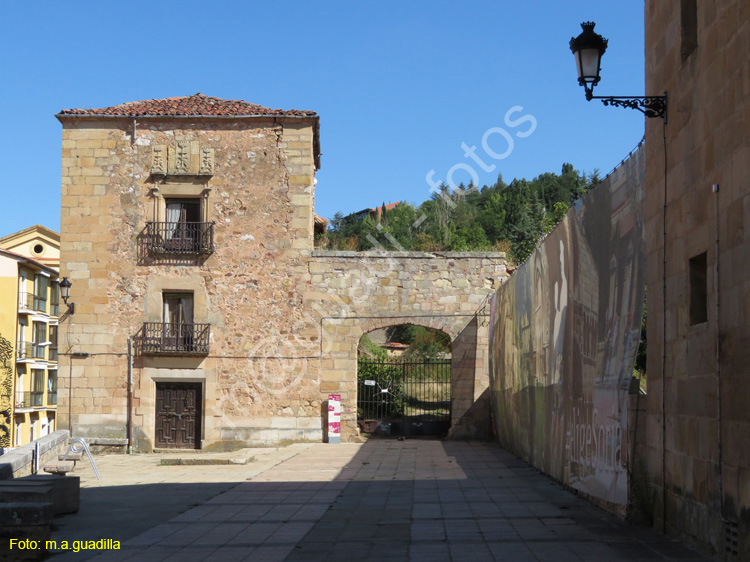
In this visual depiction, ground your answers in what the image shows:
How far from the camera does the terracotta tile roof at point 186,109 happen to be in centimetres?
2091

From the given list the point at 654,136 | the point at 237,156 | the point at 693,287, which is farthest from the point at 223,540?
the point at 237,156

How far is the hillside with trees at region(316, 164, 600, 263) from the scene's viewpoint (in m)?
52.7

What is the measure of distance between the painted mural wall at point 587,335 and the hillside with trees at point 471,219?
104 feet

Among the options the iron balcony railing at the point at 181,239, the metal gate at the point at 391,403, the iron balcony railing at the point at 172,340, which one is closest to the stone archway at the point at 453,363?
the metal gate at the point at 391,403

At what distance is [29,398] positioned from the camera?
4459 centimetres

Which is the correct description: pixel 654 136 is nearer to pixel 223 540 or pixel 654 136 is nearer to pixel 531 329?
pixel 223 540

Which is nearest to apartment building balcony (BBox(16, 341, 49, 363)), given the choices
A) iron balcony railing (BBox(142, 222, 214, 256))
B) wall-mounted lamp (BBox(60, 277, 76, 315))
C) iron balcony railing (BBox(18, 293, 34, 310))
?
iron balcony railing (BBox(18, 293, 34, 310))

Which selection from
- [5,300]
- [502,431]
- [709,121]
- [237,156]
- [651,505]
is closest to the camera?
[709,121]

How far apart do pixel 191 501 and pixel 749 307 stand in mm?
7277

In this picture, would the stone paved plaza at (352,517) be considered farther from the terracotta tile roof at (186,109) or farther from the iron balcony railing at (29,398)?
the iron balcony railing at (29,398)

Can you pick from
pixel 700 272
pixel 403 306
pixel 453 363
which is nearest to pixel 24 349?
pixel 403 306

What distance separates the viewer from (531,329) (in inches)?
533

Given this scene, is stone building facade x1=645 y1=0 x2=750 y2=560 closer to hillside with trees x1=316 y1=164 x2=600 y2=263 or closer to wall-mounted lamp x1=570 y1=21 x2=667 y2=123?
wall-mounted lamp x1=570 y1=21 x2=667 y2=123

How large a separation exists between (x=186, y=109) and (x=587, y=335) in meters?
14.5
